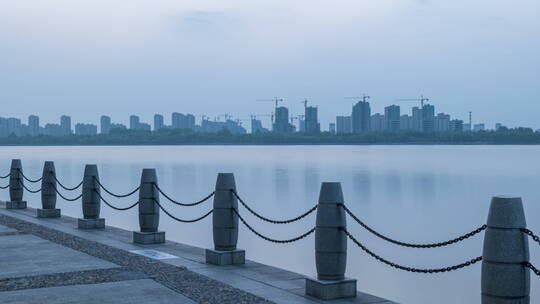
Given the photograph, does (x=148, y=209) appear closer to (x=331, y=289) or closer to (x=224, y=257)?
(x=224, y=257)

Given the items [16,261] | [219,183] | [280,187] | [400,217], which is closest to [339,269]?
[219,183]

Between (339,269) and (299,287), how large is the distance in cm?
85

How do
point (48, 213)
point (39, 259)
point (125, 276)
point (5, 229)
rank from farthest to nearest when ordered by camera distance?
point (48, 213), point (5, 229), point (39, 259), point (125, 276)

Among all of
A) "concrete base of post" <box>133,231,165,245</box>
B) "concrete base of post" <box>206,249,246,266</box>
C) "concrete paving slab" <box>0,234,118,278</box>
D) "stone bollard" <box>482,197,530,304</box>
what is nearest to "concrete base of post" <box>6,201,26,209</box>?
"concrete paving slab" <box>0,234,118,278</box>

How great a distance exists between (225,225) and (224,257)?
504 millimetres

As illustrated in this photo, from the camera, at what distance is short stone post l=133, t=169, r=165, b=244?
42.9ft

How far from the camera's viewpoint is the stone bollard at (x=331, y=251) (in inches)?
326

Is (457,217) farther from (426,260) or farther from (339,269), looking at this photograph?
(339,269)

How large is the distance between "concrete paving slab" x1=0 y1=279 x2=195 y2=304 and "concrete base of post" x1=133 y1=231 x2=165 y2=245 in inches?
165

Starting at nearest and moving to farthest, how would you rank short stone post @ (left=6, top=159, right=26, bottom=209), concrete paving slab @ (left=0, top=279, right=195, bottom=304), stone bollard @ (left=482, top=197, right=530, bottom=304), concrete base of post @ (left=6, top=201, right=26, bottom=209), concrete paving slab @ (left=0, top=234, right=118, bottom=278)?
1. stone bollard @ (left=482, top=197, right=530, bottom=304)
2. concrete paving slab @ (left=0, top=279, right=195, bottom=304)
3. concrete paving slab @ (left=0, top=234, right=118, bottom=278)
4. short stone post @ (left=6, top=159, right=26, bottom=209)
5. concrete base of post @ (left=6, top=201, right=26, bottom=209)

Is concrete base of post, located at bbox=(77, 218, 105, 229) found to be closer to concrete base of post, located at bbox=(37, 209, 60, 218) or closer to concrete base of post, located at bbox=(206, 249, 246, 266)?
concrete base of post, located at bbox=(37, 209, 60, 218)

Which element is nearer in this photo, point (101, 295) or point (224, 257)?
point (101, 295)

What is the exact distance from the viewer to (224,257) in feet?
34.9

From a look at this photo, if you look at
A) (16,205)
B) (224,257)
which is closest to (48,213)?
(16,205)
